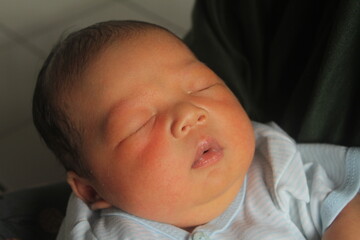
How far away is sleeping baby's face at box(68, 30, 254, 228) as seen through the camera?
721 mm

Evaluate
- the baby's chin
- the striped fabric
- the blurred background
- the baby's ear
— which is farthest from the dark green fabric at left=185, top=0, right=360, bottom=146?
the blurred background

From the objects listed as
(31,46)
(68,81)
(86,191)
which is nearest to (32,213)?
(86,191)

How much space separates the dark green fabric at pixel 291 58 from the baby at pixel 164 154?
5 cm

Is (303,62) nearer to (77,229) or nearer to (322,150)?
(322,150)

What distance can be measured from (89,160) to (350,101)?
0.39m

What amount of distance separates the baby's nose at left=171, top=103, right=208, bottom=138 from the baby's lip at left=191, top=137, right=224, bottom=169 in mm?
27

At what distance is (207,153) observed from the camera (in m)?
0.73

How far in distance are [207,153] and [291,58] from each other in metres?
0.27

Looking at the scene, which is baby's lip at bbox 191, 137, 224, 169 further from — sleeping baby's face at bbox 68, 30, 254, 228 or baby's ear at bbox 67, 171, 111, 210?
baby's ear at bbox 67, 171, 111, 210

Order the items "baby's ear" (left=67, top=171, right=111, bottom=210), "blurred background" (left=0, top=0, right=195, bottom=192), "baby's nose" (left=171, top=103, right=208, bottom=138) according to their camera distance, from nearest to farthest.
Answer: "baby's nose" (left=171, top=103, right=208, bottom=138)
"baby's ear" (left=67, top=171, right=111, bottom=210)
"blurred background" (left=0, top=0, right=195, bottom=192)

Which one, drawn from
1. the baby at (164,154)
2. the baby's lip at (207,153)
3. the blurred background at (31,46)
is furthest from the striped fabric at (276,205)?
the blurred background at (31,46)

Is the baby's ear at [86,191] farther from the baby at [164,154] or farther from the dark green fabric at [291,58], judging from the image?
the dark green fabric at [291,58]

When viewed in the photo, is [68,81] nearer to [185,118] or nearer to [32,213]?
[185,118]

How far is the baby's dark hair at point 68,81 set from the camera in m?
0.77
